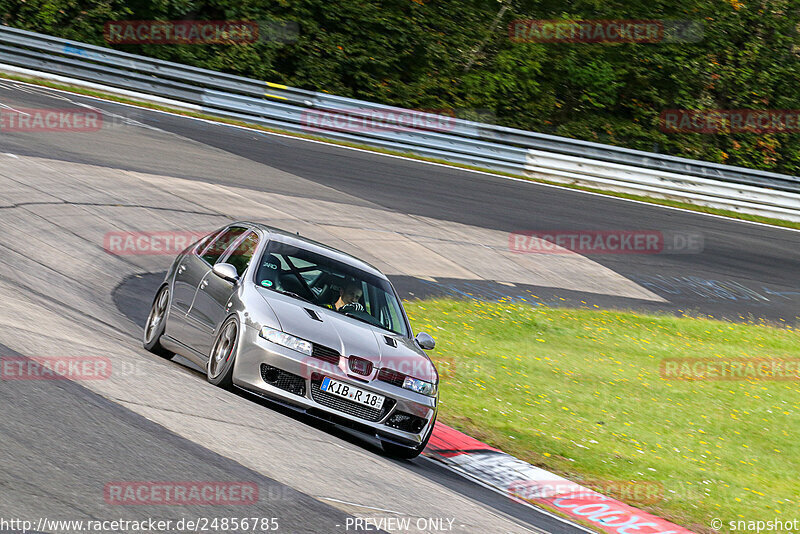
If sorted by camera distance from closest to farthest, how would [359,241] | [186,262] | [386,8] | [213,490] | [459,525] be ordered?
[213,490] → [459,525] → [186,262] → [359,241] → [386,8]

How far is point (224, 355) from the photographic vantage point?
320 inches

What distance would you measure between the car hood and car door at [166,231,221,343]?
105 cm

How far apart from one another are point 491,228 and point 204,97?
9.65m

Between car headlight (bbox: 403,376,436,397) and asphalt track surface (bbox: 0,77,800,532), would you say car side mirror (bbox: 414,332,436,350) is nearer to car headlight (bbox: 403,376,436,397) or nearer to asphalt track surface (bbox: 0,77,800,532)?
car headlight (bbox: 403,376,436,397)

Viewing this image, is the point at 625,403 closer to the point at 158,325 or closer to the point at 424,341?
the point at 424,341

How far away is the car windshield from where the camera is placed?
873cm

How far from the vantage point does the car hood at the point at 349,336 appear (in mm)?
7879

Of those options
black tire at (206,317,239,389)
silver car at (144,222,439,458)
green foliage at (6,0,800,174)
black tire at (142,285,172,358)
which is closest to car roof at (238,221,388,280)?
silver car at (144,222,439,458)

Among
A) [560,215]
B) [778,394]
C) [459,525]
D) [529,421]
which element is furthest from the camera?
[560,215]

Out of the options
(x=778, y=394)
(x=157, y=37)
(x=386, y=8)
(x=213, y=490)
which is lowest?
(x=778, y=394)

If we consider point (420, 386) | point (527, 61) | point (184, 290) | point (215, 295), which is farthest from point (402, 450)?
point (527, 61)

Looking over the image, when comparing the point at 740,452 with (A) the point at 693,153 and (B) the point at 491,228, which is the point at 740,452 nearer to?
(B) the point at 491,228

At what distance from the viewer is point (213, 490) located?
5520 mm

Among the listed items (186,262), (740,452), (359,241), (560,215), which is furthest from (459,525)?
(560,215)
